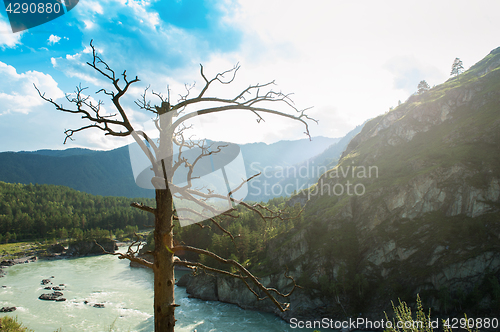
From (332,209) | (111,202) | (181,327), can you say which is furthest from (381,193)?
(111,202)

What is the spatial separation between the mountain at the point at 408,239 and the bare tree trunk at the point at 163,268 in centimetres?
3719

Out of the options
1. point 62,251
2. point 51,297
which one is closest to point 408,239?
point 51,297

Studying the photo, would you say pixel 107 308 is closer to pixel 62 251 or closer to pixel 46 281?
pixel 46 281

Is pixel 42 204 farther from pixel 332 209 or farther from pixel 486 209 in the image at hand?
pixel 486 209

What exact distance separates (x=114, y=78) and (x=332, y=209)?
5711cm

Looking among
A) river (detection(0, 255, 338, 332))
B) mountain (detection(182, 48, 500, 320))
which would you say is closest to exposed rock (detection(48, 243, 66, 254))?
river (detection(0, 255, 338, 332))

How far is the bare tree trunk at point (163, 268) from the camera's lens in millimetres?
3658

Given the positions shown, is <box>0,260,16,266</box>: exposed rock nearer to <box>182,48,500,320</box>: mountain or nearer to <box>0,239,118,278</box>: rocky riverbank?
<box>0,239,118,278</box>: rocky riverbank

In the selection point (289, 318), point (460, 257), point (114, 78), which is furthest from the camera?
point (460, 257)

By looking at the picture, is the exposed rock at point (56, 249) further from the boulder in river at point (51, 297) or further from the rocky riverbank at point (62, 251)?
the boulder in river at point (51, 297)

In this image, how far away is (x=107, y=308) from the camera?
113 feet

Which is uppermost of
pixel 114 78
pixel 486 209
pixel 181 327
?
pixel 114 78

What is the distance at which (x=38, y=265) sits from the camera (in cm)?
6284

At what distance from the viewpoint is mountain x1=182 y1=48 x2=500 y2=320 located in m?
36.9
